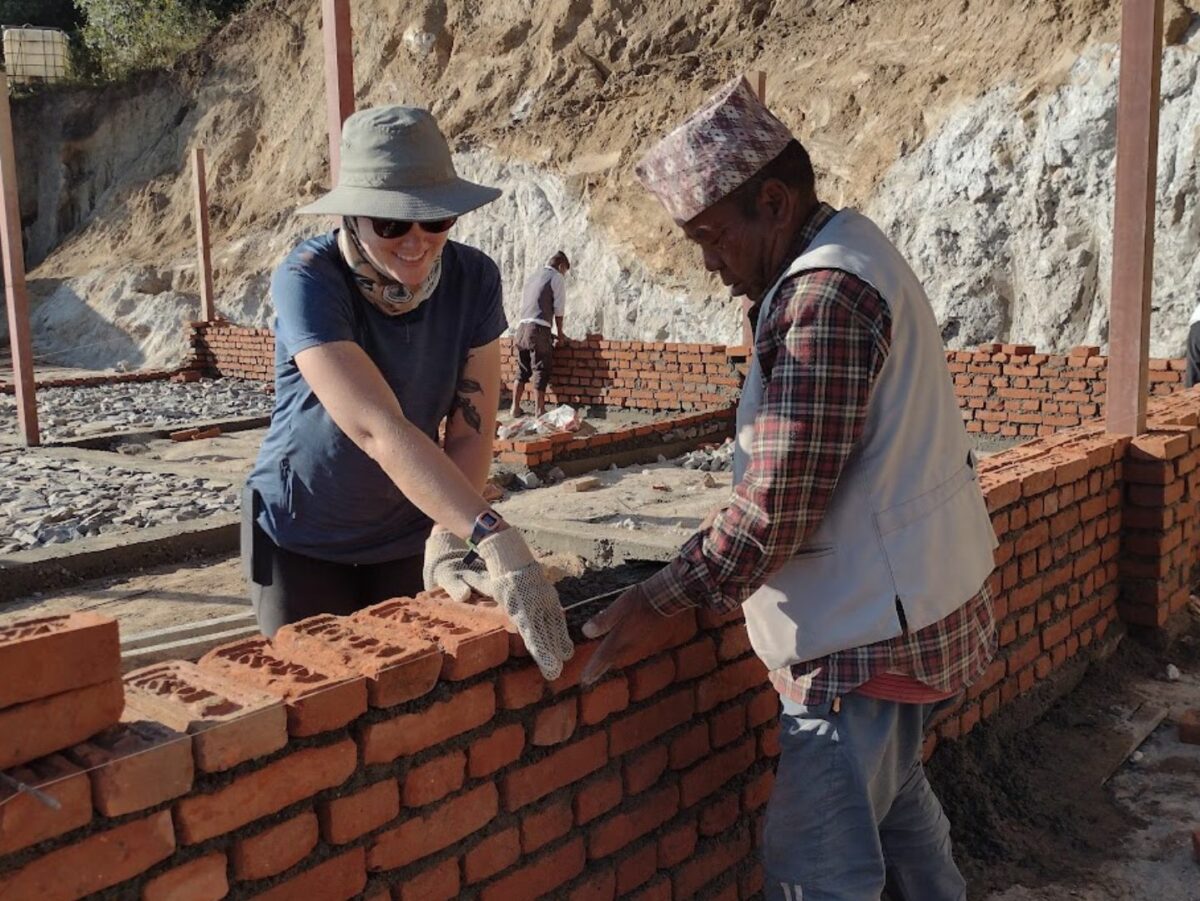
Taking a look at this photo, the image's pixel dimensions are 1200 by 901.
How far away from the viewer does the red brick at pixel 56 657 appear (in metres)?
1.49

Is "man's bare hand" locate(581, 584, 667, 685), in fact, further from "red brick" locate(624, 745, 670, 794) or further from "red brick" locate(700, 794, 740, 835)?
"red brick" locate(700, 794, 740, 835)

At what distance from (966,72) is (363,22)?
1385 centimetres

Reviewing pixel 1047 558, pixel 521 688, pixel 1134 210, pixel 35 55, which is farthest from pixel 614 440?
pixel 35 55

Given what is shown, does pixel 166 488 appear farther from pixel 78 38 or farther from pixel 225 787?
pixel 78 38

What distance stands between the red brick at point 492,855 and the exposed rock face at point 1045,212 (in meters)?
11.5

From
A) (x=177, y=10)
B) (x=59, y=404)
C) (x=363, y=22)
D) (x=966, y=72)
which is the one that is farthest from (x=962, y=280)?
(x=177, y=10)

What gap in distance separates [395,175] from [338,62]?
7.48 ft

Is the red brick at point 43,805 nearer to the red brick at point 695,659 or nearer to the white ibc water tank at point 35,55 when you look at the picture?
the red brick at point 695,659

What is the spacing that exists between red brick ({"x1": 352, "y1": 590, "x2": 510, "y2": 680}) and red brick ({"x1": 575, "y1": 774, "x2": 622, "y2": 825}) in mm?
396

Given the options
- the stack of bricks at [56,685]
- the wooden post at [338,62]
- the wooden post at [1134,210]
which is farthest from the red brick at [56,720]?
the wooden post at [1134,210]

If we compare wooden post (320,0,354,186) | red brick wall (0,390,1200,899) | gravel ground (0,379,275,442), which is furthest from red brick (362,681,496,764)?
gravel ground (0,379,275,442)

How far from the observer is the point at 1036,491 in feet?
13.6

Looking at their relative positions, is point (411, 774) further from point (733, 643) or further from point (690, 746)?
point (733, 643)

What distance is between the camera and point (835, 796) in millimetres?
2062
